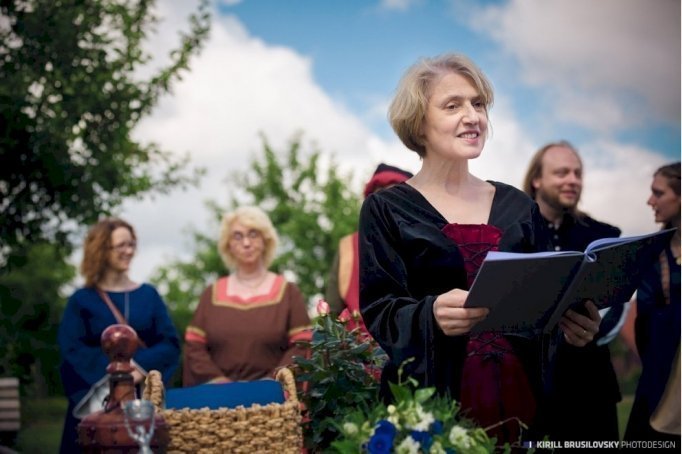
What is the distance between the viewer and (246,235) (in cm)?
651

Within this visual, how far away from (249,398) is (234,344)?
10.8 ft

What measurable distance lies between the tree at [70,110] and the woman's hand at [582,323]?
18.1 ft

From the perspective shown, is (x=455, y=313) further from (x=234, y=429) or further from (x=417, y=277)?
(x=234, y=429)

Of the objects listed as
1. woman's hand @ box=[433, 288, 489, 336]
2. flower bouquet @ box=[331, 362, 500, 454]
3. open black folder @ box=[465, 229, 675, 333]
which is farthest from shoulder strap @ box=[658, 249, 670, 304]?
flower bouquet @ box=[331, 362, 500, 454]

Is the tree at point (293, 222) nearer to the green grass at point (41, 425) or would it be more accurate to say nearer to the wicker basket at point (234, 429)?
the green grass at point (41, 425)

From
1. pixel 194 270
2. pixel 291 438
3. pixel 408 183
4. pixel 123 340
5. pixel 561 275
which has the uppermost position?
pixel 194 270

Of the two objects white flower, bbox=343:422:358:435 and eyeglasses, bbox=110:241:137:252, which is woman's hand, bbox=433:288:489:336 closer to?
white flower, bbox=343:422:358:435

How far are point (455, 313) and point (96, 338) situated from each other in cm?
387

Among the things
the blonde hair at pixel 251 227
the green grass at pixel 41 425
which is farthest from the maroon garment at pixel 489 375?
the green grass at pixel 41 425

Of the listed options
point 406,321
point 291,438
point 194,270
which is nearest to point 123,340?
point 291,438

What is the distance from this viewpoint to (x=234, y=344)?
240 inches

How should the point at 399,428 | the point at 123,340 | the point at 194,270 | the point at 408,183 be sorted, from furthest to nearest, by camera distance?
1. the point at 194,270
2. the point at 408,183
3. the point at 123,340
4. the point at 399,428

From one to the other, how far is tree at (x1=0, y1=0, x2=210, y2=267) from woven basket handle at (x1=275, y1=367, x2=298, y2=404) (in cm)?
494

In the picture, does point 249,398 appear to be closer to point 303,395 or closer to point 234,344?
point 303,395
